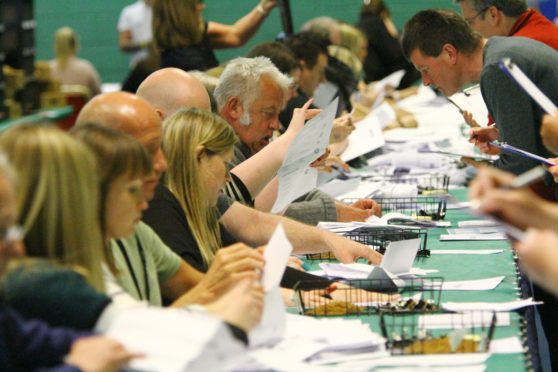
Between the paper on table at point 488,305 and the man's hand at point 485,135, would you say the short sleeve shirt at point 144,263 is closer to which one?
the paper on table at point 488,305

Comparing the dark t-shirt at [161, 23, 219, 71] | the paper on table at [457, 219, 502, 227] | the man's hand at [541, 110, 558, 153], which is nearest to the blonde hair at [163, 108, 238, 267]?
the man's hand at [541, 110, 558, 153]

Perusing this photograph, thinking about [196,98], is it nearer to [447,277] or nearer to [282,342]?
[447,277]

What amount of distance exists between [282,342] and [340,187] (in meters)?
2.75

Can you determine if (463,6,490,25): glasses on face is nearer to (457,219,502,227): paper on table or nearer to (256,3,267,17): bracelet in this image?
(457,219,502,227): paper on table

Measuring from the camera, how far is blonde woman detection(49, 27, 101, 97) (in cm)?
1254

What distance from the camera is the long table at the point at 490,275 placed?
270 centimetres

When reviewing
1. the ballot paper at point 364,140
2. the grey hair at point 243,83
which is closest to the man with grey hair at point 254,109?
the grey hair at point 243,83

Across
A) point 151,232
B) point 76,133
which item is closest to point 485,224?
point 151,232

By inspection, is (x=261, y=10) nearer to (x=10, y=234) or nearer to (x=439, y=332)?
(x=439, y=332)

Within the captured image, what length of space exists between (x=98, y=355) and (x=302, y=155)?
71.3 inches

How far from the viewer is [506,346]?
2783mm

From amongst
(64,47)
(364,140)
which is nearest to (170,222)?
(364,140)

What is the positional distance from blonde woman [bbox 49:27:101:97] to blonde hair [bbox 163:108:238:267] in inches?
368

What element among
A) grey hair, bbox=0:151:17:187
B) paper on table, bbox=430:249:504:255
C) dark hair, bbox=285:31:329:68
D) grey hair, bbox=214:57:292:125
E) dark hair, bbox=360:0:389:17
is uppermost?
grey hair, bbox=0:151:17:187
